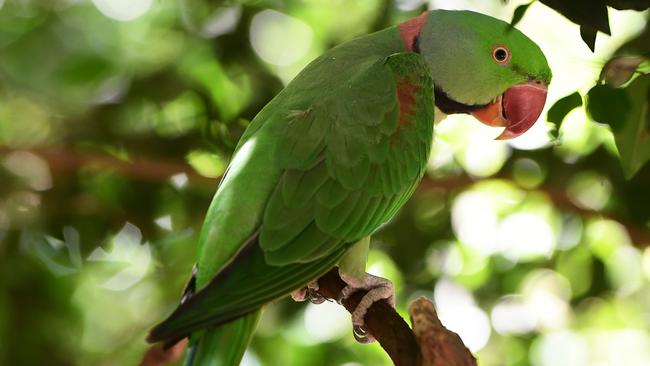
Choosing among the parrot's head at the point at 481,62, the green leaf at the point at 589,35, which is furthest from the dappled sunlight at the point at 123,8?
the green leaf at the point at 589,35

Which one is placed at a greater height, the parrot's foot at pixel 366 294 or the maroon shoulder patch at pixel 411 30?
the maroon shoulder patch at pixel 411 30

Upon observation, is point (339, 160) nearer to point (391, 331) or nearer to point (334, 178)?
point (334, 178)

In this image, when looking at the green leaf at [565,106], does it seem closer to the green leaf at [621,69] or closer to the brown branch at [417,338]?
the green leaf at [621,69]

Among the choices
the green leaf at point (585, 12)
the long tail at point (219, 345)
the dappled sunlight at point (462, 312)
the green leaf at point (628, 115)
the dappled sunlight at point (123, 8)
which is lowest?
the dappled sunlight at point (462, 312)

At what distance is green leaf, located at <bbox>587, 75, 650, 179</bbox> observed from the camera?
5.18ft

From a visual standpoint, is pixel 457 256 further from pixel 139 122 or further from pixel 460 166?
pixel 139 122

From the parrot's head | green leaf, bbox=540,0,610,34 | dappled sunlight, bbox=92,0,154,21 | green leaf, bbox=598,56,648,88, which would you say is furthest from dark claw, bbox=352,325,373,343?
dappled sunlight, bbox=92,0,154,21

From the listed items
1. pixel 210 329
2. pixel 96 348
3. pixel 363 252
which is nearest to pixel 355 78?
pixel 363 252

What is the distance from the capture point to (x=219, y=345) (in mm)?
1585

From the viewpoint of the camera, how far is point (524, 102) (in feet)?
6.90

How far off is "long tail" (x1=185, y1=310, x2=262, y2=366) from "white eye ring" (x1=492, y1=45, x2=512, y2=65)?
83cm

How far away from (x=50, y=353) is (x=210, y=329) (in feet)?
6.23

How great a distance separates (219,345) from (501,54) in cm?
91

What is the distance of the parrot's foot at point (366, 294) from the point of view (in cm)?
182
